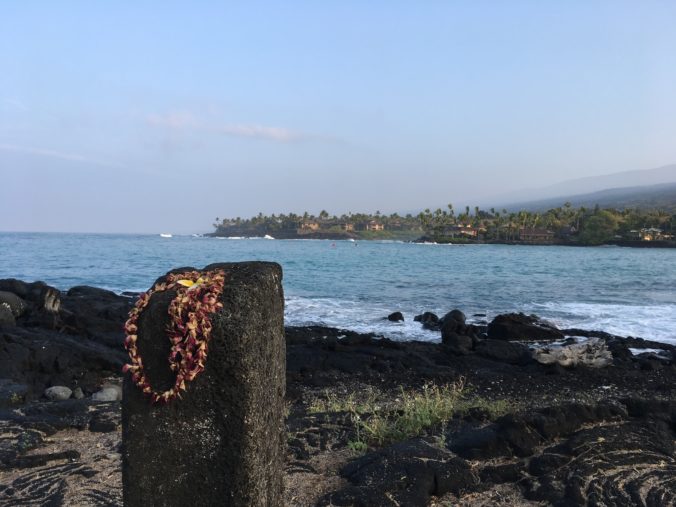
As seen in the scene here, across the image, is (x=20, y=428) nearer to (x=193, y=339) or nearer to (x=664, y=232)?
(x=193, y=339)

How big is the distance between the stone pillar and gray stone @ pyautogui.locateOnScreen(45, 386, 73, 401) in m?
7.34

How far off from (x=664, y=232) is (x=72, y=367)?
14462 centimetres

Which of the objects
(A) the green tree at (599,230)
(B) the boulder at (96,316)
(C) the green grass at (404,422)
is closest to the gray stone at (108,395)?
(C) the green grass at (404,422)

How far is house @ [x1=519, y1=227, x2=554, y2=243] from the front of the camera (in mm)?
146500

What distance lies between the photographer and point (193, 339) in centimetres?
288

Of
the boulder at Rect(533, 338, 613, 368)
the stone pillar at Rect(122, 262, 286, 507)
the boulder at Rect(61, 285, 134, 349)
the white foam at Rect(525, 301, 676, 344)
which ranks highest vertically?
the stone pillar at Rect(122, 262, 286, 507)

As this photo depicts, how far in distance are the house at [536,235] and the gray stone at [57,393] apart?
14884cm

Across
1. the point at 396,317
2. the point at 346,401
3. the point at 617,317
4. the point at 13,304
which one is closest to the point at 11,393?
the point at 346,401

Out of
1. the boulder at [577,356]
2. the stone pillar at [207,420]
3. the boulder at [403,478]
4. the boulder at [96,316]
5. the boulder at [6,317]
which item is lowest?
the boulder at [577,356]

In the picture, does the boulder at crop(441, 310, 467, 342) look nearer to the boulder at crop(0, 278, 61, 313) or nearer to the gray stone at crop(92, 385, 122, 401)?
the gray stone at crop(92, 385, 122, 401)

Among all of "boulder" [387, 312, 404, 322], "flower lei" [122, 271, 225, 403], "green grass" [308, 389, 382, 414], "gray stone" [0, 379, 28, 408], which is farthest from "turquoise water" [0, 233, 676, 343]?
"flower lei" [122, 271, 225, 403]

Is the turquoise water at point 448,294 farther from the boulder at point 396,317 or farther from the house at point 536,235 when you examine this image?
the house at point 536,235

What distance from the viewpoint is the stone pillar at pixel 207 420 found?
9.81 ft

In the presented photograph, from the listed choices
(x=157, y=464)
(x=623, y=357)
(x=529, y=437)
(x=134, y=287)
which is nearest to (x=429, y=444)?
(x=529, y=437)
